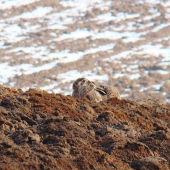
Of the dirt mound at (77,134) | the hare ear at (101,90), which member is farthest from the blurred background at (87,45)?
the dirt mound at (77,134)

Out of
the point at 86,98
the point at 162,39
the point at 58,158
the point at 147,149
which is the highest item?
the point at 58,158

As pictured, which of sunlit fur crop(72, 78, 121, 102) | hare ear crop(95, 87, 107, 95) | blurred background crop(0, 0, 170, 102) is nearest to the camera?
sunlit fur crop(72, 78, 121, 102)

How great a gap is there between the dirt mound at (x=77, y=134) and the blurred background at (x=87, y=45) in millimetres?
48092

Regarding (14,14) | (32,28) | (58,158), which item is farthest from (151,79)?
(58,158)

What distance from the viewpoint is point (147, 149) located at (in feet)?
26.8

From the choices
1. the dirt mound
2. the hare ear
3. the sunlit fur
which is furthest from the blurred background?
the dirt mound

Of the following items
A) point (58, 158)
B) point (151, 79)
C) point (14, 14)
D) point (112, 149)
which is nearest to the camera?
point (58, 158)

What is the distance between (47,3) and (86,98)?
284 feet

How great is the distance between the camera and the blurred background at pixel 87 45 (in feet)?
214

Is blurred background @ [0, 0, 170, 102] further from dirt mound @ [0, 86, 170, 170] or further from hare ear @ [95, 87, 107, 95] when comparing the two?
dirt mound @ [0, 86, 170, 170]

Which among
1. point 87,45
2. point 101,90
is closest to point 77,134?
point 101,90

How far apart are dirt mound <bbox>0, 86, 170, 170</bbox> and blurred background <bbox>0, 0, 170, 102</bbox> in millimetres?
48092

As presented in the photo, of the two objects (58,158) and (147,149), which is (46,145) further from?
(147,149)

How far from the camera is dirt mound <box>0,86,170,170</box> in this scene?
7391 mm
